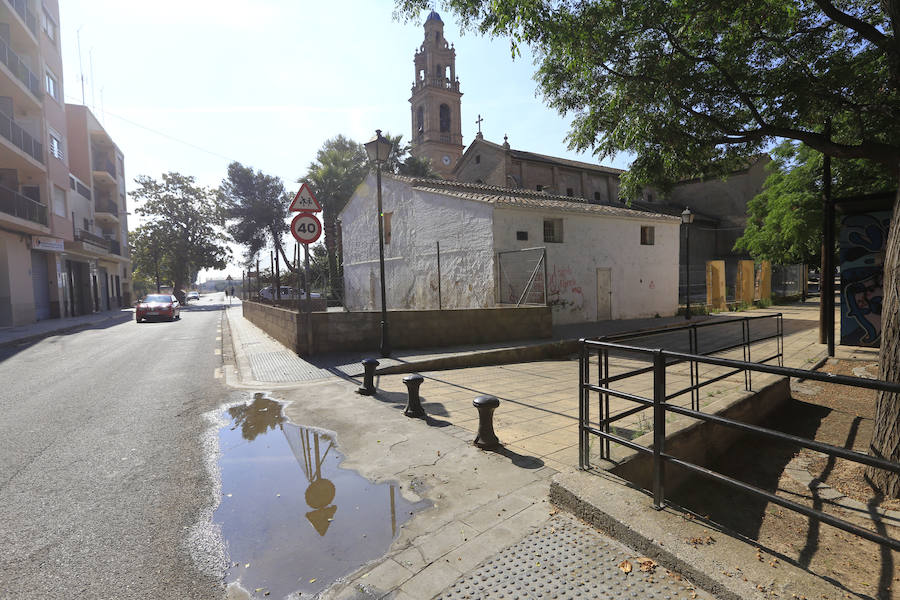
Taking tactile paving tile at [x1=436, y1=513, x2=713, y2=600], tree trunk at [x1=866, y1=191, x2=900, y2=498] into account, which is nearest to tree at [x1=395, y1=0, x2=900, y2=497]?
tree trunk at [x1=866, y1=191, x2=900, y2=498]

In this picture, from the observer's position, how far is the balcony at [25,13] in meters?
20.2

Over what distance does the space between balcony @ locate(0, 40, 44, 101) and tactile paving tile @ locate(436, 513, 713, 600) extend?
91.2 feet

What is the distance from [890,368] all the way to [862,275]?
267 inches

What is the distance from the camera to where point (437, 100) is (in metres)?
45.6

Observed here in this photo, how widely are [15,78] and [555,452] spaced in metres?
28.1


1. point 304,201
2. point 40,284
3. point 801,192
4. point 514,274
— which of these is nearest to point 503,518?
point 304,201

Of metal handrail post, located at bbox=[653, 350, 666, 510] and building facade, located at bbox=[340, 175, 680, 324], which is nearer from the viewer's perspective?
metal handrail post, located at bbox=[653, 350, 666, 510]

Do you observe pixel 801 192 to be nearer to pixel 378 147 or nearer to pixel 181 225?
pixel 378 147

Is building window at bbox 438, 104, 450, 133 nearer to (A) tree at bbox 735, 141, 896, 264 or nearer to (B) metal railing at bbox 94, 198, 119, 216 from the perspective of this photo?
(B) metal railing at bbox 94, 198, 119, 216

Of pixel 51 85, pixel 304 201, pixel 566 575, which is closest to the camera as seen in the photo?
pixel 566 575

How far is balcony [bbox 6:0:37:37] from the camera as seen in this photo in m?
20.2

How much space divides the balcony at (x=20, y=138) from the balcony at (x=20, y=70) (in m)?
2.40

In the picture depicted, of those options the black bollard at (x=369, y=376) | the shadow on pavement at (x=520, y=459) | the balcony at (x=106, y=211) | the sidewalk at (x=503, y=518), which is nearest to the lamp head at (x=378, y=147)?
the black bollard at (x=369, y=376)

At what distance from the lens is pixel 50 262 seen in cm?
2405
